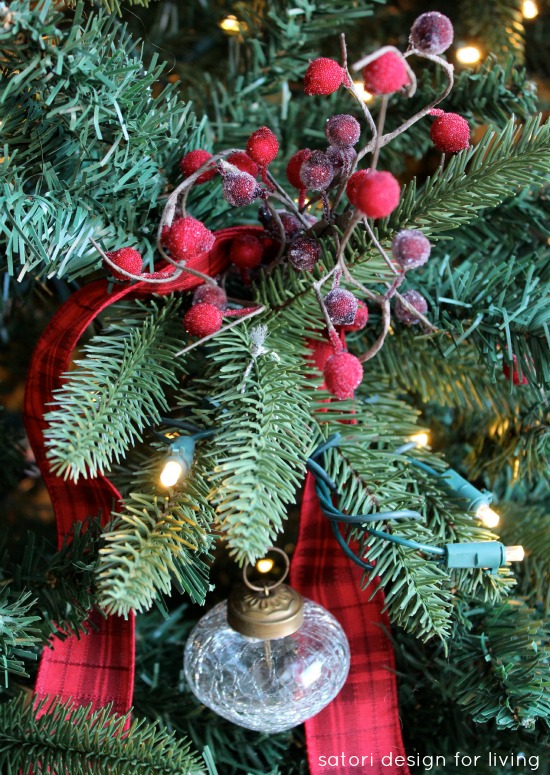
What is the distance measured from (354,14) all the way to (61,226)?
1.01ft

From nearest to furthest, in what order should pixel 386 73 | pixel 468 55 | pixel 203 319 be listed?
1. pixel 386 73
2. pixel 203 319
3. pixel 468 55

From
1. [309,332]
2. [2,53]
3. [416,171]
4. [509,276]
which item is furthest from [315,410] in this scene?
[416,171]

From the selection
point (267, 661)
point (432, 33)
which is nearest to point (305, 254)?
point (432, 33)

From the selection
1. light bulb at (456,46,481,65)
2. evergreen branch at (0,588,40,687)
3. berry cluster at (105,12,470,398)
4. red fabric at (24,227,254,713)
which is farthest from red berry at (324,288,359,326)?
light bulb at (456,46,481,65)

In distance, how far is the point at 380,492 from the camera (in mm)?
455

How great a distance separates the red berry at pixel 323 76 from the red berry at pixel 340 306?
0.11 metres

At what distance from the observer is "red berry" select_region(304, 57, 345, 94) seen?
0.39 meters

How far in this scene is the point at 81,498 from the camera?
49 centimetres

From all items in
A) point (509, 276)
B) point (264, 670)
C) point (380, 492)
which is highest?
point (509, 276)

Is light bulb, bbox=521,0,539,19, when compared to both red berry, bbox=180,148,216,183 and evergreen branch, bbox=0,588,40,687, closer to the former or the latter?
red berry, bbox=180,148,216,183

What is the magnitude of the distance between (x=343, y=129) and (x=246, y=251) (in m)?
0.10

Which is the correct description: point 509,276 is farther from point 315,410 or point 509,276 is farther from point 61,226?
point 61,226

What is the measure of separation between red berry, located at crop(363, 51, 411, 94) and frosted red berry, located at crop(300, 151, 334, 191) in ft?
0.28

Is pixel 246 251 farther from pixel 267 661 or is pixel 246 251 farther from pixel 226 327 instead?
pixel 267 661
